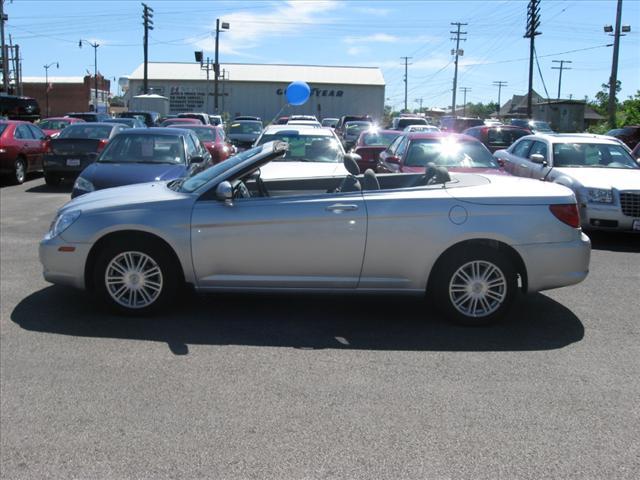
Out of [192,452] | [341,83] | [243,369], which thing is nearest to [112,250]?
[243,369]

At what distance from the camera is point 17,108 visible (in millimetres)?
32125

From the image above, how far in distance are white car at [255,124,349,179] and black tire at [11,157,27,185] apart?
7833 mm

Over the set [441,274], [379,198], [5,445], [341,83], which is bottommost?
[5,445]

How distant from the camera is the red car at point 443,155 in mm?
11078

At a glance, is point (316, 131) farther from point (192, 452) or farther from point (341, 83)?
point (341, 83)

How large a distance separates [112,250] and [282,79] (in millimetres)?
67841

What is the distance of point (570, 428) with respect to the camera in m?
3.95

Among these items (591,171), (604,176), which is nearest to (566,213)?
(604,176)

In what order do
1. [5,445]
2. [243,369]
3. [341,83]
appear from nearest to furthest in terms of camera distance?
1. [5,445]
2. [243,369]
3. [341,83]

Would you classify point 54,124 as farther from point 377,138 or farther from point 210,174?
point 210,174

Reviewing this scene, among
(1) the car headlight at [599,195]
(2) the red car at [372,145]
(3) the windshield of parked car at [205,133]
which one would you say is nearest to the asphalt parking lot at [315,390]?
(1) the car headlight at [599,195]

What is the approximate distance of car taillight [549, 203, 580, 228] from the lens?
19.0 feet

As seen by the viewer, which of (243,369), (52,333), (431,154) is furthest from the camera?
(431,154)

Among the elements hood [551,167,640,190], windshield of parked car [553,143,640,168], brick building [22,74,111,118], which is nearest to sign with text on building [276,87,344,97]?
brick building [22,74,111,118]
